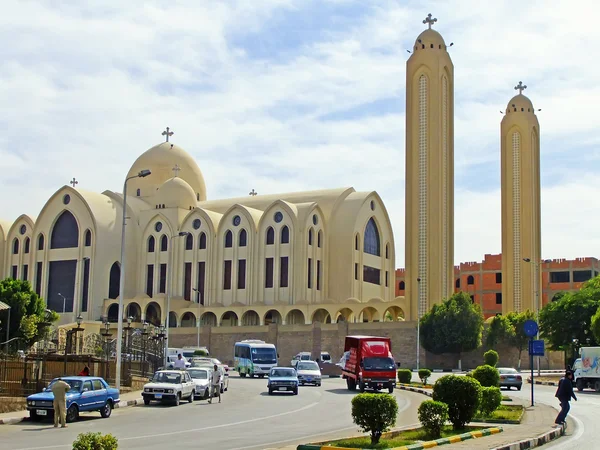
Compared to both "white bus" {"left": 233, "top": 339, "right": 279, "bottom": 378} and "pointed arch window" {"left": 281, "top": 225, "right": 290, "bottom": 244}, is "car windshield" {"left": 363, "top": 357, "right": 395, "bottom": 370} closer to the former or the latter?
"white bus" {"left": 233, "top": 339, "right": 279, "bottom": 378}

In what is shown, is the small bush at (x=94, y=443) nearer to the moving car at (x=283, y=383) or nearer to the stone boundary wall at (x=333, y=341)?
the moving car at (x=283, y=383)

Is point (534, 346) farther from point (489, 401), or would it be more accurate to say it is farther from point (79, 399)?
point (79, 399)

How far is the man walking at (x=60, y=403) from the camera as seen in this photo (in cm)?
2012

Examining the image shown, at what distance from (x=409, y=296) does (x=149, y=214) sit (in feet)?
93.5

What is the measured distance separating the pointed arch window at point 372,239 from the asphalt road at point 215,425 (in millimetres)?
51955

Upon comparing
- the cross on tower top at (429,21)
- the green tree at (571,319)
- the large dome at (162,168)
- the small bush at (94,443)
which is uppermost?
the cross on tower top at (429,21)

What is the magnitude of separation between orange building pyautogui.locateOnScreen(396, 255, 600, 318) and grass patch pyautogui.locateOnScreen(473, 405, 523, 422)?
6722 cm

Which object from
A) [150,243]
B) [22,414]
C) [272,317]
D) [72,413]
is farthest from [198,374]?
[150,243]

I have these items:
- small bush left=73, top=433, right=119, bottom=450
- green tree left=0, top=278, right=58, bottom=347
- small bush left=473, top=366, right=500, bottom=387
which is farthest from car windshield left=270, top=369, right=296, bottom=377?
green tree left=0, top=278, right=58, bottom=347

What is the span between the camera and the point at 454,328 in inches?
2402

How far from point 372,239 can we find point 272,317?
43.0 ft

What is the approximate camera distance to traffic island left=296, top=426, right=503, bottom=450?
13.9 meters

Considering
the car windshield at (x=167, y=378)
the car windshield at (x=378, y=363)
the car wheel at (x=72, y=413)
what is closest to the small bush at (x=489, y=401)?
the car wheel at (x=72, y=413)

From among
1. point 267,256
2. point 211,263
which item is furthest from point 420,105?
point 211,263
